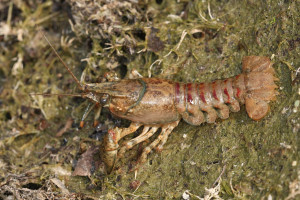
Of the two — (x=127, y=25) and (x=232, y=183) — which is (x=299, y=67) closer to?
(x=232, y=183)

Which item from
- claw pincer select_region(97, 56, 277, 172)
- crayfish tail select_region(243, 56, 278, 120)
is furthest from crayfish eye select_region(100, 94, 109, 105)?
crayfish tail select_region(243, 56, 278, 120)

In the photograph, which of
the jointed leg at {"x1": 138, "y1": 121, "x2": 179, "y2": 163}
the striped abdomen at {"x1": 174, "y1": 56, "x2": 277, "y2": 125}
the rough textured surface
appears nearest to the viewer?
the rough textured surface

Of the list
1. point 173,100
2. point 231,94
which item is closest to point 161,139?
point 173,100

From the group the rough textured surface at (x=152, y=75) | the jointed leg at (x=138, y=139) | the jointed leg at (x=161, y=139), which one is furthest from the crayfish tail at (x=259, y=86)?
the jointed leg at (x=138, y=139)

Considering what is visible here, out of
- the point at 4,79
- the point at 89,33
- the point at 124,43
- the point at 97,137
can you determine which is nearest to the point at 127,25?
the point at 124,43

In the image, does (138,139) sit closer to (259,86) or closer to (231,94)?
(231,94)

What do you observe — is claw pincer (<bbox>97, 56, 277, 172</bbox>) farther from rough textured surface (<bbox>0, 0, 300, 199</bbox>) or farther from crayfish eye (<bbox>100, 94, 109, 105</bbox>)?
rough textured surface (<bbox>0, 0, 300, 199</bbox>)

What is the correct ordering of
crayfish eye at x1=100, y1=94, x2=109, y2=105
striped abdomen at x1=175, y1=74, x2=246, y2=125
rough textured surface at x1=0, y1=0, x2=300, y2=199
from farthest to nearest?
crayfish eye at x1=100, y1=94, x2=109, y2=105 < striped abdomen at x1=175, y1=74, x2=246, y2=125 < rough textured surface at x1=0, y1=0, x2=300, y2=199
